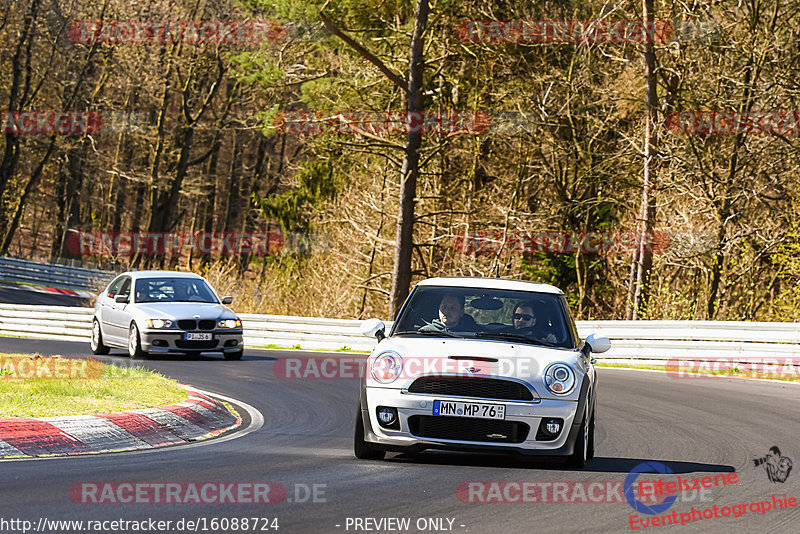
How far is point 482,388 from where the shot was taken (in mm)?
9211

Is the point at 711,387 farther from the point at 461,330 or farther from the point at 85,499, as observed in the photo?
the point at 85,499

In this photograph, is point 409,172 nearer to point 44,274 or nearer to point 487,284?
point 487,284

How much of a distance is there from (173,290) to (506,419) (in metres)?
14.1

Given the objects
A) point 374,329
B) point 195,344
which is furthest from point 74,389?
point 195,344

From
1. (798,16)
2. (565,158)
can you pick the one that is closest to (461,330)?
(798,16)

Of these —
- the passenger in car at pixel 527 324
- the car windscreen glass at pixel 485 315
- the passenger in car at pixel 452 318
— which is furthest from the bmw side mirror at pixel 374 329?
the passenger in car at pixel 527 324

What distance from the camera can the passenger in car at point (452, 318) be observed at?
10.2 m

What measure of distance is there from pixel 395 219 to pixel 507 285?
26.2m

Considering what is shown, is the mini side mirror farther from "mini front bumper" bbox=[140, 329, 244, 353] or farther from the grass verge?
"mini front bumper" bbox=[140, 329, 244, 353]

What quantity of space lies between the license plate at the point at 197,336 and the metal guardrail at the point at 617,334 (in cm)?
525

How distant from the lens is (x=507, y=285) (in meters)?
10.8

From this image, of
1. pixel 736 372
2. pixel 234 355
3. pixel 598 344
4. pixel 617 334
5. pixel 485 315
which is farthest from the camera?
pixel 617 334

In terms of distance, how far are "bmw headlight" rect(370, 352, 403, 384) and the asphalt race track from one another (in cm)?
68

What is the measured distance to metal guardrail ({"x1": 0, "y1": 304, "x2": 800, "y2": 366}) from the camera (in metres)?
21.1
